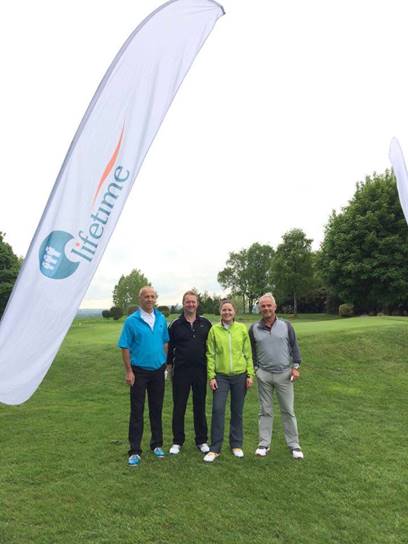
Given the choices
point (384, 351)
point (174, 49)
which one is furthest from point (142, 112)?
point (384, 351)

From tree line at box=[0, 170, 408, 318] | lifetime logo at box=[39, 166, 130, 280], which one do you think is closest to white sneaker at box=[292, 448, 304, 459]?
lifetime logo at box=[39, 166, 130, 280]

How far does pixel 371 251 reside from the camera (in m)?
34.1

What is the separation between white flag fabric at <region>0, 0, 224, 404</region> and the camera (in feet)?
12.8

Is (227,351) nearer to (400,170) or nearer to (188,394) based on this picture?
(188,394)

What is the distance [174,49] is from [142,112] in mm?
951

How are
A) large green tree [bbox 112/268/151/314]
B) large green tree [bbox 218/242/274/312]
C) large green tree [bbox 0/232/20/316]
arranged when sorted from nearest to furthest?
large green tree [bbox 0/232/20/316] < large green tree [bbox 112/268/151/314] < large green tree [bbox 218/242/274/312]

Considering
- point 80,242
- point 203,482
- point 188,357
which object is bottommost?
point 203,482

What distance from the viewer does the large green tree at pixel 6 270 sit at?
3784 cm

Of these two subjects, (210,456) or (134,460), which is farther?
(210,456)

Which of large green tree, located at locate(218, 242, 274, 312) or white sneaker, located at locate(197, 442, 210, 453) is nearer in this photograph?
white sneaker, located at locate(197, 442, 210, 453)

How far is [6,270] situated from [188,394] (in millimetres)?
36483

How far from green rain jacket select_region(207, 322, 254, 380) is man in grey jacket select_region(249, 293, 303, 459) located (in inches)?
9.2

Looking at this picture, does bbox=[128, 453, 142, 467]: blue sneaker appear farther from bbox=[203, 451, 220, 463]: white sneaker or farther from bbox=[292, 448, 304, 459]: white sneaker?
bbox=[292, 448, 304, 459]: white sneaker

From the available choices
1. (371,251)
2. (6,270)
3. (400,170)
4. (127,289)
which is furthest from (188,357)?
(127,289)
